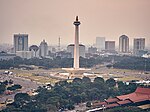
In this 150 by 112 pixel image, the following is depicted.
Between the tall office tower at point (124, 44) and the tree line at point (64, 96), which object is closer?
the tree line at point (64, 96)

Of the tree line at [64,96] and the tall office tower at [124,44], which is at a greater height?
the tall office tower at [124,44]

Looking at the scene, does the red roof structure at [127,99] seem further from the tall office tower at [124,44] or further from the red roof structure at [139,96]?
the tall office tower at [124,44]

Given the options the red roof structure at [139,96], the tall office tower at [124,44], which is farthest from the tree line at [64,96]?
the tall office tower at [124,44]

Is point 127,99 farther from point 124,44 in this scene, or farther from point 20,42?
point 124,44

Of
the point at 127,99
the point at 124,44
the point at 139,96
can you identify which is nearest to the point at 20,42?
the point at 124,44

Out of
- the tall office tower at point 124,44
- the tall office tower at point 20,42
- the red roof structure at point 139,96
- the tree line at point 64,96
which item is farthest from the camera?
the tall office tower at point 124,44

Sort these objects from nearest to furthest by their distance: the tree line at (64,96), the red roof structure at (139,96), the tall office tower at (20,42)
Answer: the tree line at (64,96) < the red roof structure at (139,96) < the tall office tower at (20,42)

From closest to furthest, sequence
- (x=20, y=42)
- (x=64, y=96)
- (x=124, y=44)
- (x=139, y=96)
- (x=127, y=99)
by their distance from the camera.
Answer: (x=127, y=99)
(x=139, y=96)
(x=64, y=96)
(x=20, y=42)
(x=124, y=44)

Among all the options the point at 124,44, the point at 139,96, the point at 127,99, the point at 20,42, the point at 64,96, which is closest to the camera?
the point at 127,99

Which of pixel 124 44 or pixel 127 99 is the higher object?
pixel 124 44
